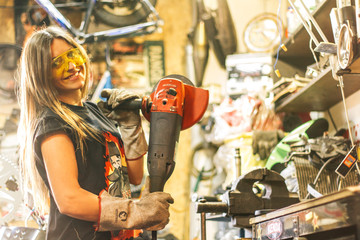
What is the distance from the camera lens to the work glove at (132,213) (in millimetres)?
1145

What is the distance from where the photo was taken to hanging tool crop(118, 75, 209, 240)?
49.5 inches

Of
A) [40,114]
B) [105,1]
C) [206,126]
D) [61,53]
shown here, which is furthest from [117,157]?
[105,1]

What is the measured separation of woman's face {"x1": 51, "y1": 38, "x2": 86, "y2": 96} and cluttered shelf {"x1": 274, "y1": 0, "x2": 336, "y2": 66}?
1168 mm

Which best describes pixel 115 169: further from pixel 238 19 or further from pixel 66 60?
pixel 238 19

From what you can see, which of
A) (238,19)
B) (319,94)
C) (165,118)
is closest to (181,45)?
(238,19)

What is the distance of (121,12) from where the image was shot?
388cm

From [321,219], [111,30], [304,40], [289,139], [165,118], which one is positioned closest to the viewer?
[321,219]

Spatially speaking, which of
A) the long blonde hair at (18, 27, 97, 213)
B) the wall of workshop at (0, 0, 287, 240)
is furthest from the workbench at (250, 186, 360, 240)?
the wall of workshop at (0, 0, 287, 240)

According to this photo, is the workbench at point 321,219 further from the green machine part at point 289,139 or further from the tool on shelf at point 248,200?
the green machine part at point 289,139

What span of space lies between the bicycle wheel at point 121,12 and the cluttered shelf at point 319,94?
72.1 inches

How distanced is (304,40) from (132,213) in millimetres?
1604

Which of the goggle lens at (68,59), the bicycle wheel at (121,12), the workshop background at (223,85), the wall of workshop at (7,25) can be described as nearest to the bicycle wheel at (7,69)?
the workshop background at (223,85)

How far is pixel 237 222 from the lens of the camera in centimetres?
144

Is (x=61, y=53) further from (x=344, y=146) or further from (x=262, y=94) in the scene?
(x=262, y=94)
